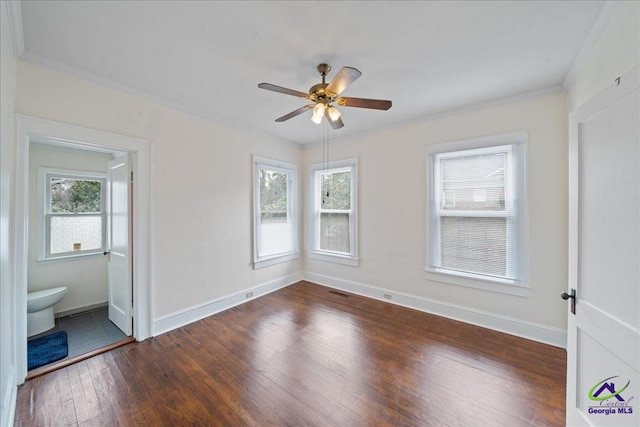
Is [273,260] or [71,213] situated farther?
[273,260]

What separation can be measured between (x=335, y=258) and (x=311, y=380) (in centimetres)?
240

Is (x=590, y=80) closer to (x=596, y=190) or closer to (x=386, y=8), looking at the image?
(x=596, y=190)

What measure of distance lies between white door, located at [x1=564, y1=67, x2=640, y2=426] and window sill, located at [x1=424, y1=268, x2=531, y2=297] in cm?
132

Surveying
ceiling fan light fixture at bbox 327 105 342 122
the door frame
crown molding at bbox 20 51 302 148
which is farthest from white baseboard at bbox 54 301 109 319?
ceiling fan light fixture at bbox 327 105 342 122

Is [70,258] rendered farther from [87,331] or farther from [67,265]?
[87,331]

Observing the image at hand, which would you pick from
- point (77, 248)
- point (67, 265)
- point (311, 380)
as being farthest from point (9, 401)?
point (77, 248)

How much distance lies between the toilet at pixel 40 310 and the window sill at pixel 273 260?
237cm

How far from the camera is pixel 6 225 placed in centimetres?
162

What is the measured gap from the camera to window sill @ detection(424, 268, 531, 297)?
2709mm

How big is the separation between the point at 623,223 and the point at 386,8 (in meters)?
1.71

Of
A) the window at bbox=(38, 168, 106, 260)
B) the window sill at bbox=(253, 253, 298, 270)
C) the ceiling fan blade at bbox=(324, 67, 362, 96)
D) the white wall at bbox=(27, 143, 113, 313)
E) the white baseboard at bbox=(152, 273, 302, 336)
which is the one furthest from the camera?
the window sill at bbox=(253, 253, 298, 270)

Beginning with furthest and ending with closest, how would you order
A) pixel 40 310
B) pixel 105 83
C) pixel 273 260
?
1. pixel 273 260
2. pixel 40 310
3. pixel 105 83

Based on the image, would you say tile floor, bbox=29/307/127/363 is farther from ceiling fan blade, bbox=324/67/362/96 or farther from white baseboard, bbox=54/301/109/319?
ceiling fan blade, bbox=324/67/362/96

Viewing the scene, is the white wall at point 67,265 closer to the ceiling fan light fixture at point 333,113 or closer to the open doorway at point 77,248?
the open doorway at point 77,248
